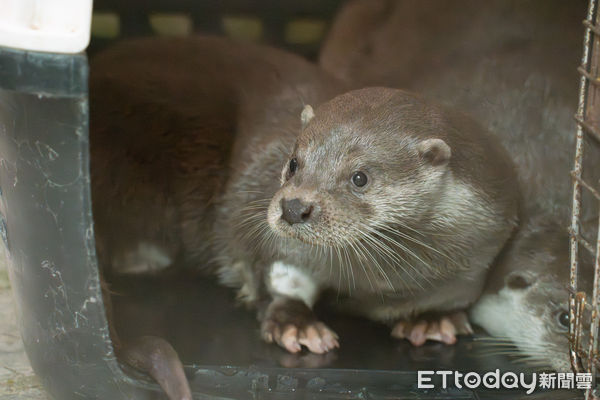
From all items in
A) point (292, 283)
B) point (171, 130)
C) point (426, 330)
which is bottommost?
point (426, 330)

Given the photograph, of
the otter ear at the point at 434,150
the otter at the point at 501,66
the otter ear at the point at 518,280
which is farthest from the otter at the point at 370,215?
the otter at the point at 501,66

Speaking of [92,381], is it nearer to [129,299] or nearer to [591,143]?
[129,299]

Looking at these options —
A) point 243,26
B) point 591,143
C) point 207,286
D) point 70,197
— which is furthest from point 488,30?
point 70,197

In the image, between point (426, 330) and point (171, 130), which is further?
point (171, 130)

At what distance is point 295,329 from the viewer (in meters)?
1.91

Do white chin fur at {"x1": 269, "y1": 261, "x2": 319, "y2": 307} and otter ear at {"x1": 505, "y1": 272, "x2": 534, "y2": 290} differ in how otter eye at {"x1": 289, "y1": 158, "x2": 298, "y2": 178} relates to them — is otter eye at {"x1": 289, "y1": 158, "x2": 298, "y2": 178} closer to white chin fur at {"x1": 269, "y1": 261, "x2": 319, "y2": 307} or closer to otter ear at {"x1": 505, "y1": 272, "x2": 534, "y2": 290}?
white chin fur at {"x1": 269, "y1": 261, "x2": 319, "y2": 307}

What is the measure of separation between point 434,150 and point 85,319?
0.82m

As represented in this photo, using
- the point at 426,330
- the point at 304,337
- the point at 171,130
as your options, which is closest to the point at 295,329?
the point at 304,337

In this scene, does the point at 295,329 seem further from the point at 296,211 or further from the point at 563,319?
the point at 563,319

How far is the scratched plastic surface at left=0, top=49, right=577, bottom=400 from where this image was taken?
1.40 meters

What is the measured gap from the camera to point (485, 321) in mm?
2133

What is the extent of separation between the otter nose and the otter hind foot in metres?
0.58

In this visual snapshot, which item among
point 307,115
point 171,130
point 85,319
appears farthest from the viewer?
point 171,130

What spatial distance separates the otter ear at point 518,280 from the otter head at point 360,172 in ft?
1.52
